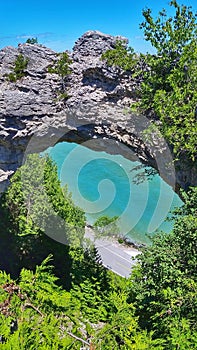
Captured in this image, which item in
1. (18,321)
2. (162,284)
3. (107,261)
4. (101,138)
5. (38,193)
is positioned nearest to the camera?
(18,321)

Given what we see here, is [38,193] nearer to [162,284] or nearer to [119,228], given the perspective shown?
[162,284]

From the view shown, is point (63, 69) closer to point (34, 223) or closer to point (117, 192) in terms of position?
point (34, 223)

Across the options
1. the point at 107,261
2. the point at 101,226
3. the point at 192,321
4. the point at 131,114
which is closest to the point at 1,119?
the point at 131,114

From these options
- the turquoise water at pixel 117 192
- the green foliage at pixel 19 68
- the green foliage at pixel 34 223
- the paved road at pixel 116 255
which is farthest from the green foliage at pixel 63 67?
the turquoise water at pixel 117 192

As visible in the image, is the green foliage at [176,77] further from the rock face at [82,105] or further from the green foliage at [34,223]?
the green foliage at [34,223]

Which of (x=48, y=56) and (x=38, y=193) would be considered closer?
(x=48, y=56)

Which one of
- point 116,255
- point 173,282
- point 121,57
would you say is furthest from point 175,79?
point 116,255
